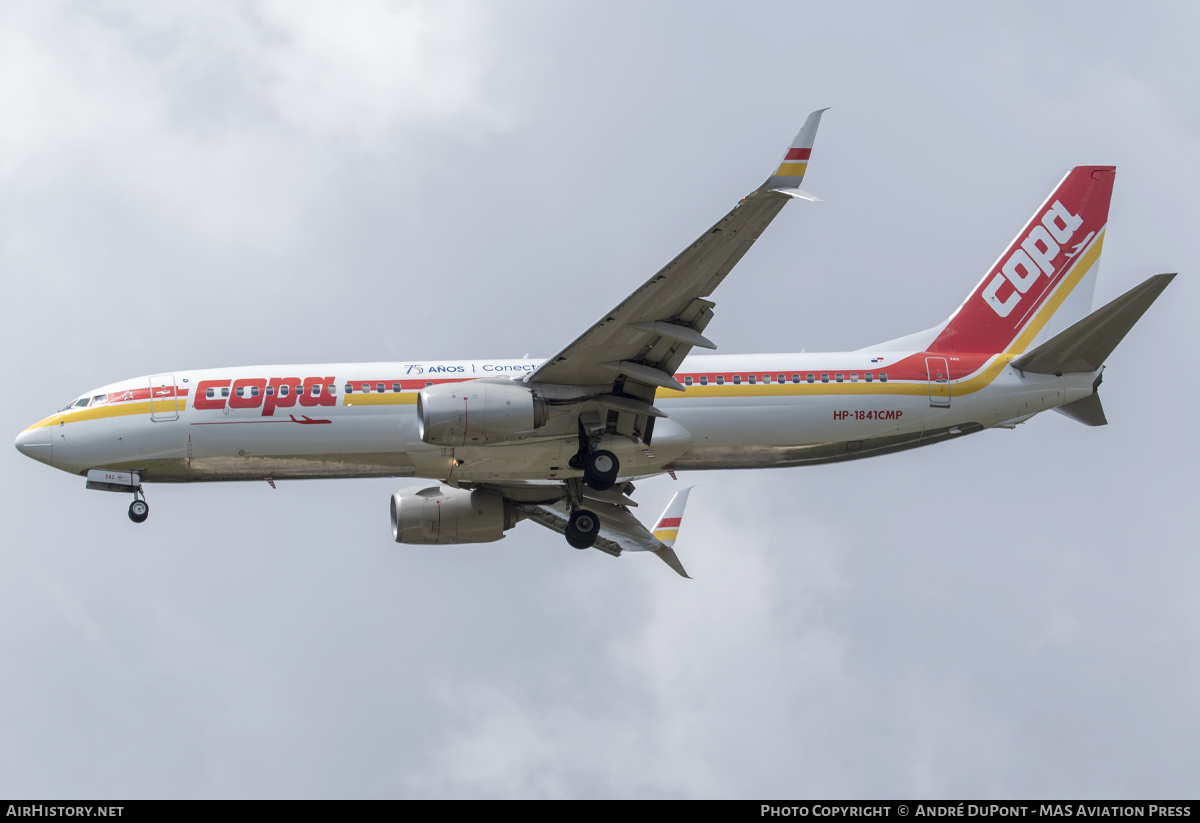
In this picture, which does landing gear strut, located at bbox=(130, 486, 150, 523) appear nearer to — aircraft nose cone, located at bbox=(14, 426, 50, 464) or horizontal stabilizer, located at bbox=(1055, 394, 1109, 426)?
aircraft nose cone, located at bbox=(14, 426, 50, 464)

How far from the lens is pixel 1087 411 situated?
3900 cm

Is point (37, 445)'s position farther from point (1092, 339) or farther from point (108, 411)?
point (1092, 339)

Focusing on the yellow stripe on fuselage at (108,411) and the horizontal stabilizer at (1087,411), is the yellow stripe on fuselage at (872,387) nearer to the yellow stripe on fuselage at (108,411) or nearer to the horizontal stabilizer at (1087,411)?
the horizontal stabilizer at (1087,411)

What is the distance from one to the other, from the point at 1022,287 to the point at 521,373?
46.8 ft

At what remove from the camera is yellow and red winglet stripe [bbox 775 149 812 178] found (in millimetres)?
28688

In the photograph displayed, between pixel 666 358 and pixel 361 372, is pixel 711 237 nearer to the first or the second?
pixel 666 358

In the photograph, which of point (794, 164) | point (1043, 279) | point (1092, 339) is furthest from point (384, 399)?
point (1043, 279)

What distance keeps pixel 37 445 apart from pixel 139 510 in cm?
303

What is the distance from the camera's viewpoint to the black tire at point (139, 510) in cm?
3738

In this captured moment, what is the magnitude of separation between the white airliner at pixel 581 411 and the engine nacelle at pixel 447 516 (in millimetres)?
1265

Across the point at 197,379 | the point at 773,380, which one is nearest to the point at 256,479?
the point at 197,379

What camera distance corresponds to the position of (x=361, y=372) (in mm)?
37312

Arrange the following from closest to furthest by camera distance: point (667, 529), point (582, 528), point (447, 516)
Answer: point (582, 528) < point (447, 516) < point (667, 529)
